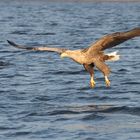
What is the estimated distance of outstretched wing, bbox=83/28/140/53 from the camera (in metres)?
17.7

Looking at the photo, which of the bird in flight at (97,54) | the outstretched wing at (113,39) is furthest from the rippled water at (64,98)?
the outstretched wing at (113,39)

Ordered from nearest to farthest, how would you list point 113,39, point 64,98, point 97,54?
point 113,39, point 97,54, point 64,98

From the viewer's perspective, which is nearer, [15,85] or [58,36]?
[15,85]

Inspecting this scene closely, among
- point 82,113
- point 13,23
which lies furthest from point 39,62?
point 13,23

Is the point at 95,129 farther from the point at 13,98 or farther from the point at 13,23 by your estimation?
the point at 13,23

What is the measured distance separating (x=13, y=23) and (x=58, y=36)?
11.9 m

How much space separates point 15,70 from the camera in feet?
90.8

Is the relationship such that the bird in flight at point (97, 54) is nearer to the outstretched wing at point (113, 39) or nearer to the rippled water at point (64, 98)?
the outstretched wing at point (113, 39)

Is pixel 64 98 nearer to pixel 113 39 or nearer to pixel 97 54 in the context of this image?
pixel 97 54

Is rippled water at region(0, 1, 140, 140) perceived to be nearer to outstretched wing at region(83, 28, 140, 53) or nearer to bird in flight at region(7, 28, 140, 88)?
bird in flight at region(7, 28, 140, 88)

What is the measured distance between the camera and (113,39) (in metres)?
18.1

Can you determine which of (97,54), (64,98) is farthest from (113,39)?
(64,98)

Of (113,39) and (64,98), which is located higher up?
(113,39)

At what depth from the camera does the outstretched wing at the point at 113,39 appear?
1767cm
